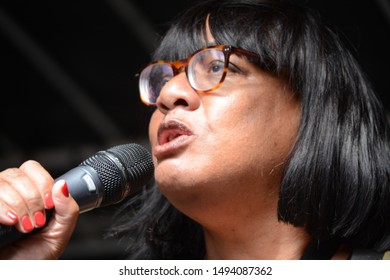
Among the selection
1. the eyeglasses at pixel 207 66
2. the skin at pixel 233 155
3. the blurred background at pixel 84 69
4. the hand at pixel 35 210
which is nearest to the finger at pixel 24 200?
the hand at pixel 35 210

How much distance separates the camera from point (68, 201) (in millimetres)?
1352

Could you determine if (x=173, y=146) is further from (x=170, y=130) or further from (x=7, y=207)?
(x=7, y=207)

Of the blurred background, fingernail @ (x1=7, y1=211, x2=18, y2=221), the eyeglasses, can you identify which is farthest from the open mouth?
the blurred background

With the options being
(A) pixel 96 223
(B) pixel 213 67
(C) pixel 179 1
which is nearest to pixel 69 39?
(C) pixel 179 1

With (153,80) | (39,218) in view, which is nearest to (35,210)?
(39,218)

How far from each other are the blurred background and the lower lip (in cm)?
181

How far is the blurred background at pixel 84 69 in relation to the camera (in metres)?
3.64

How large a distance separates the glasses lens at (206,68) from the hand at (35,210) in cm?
52

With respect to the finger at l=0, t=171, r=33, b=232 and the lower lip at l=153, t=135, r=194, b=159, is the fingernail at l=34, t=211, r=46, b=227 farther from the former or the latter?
the lower lip at l=153, t=135, r=194, b=159

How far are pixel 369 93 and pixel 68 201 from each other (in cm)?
96

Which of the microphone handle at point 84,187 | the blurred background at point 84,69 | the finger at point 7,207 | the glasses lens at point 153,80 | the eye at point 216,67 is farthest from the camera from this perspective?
the blurred background at point 84,69

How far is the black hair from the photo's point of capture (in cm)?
172

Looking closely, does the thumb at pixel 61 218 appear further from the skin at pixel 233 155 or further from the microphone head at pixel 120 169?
the skin at pixel 233 155
